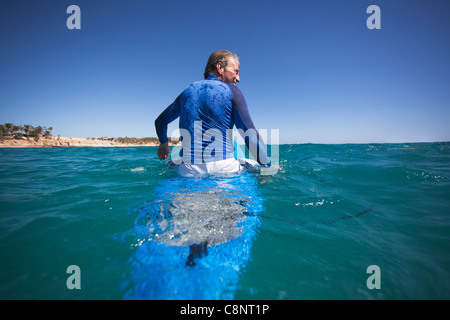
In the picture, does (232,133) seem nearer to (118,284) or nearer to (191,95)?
(191,95)

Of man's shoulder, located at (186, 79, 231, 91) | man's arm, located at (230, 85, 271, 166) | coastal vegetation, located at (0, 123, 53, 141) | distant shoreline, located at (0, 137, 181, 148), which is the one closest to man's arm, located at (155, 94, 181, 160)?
man's shoulder, located at (186, 79, 231, 91)

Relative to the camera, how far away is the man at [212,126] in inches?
79.4

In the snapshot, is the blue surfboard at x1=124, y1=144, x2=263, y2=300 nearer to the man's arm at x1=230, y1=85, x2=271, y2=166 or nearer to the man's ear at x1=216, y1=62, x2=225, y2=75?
the man's arm at x1=230, y1=85, x2=271, y2=166

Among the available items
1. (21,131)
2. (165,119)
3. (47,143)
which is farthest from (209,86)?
(21,131)

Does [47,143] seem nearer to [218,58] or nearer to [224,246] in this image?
[218,58]

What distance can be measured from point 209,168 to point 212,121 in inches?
23.8

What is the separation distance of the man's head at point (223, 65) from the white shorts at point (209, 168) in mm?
1260

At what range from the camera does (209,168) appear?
2.11 m

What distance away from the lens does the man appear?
202 centimetres

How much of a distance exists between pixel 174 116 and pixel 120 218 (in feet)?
5.28
